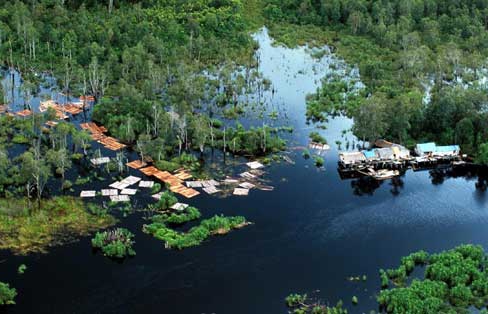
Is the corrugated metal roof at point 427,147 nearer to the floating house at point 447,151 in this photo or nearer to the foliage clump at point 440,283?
the floating house at point 447,151

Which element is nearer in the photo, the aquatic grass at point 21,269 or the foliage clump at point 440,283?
the foliage clump at point 440,283

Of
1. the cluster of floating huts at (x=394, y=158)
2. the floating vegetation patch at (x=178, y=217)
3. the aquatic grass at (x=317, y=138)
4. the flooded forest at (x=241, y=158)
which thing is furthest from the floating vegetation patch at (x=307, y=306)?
the aquatic grass at (x=317, y=138)

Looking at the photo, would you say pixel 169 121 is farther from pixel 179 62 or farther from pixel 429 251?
pixel 429 251

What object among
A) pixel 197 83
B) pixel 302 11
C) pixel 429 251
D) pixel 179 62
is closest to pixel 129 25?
pixel 179 62

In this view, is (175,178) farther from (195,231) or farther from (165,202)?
(195,231)

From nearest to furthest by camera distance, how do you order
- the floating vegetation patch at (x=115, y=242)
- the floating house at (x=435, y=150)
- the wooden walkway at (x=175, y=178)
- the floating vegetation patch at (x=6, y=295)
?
the floating vegetation patch at (x=6, y=295)
the floating vegetation patch at (x=115, y=242)
the wooden walkway at (x=175, y=178)
the floating house at (x=435, y=150)

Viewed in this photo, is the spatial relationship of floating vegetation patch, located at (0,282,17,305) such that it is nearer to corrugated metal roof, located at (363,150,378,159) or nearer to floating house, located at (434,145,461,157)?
corrugated metal roof, located at (363,150,378,159)
